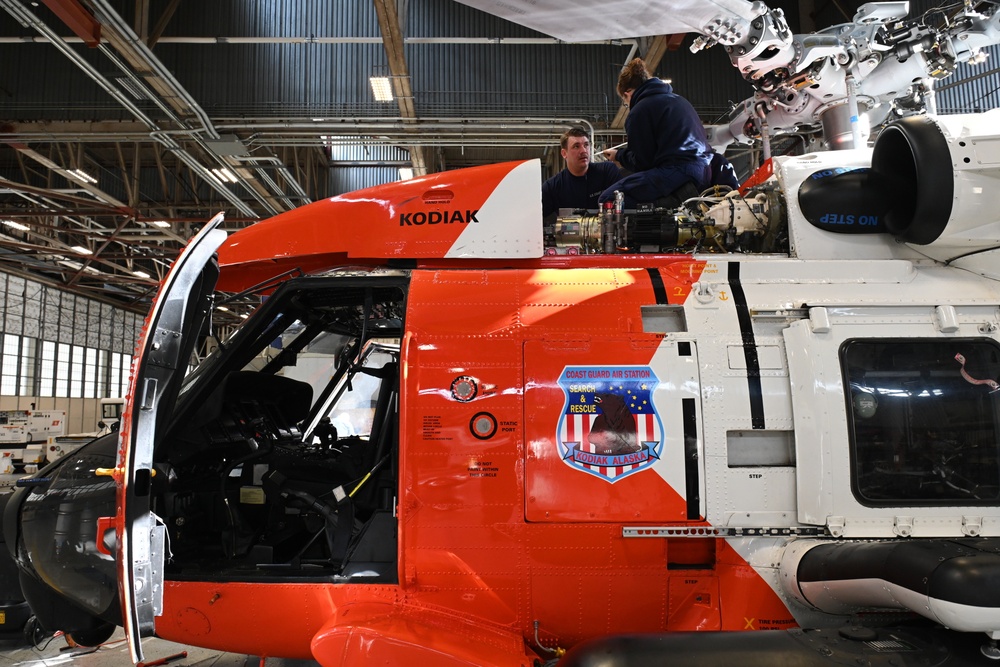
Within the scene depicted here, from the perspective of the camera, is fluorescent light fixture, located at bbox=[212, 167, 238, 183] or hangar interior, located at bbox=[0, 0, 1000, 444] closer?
hangar interior, located at bbox=[0, 0, 1000, 444]

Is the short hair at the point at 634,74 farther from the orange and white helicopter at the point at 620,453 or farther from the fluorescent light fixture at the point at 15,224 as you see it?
the fluorescent light fixture at the point at 15,224

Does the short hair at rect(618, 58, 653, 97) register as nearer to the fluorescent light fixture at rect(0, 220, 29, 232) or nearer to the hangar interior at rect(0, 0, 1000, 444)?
the hangar interior at rect(0, 0, 1000, 444)

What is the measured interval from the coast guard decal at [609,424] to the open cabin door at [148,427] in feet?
6.29

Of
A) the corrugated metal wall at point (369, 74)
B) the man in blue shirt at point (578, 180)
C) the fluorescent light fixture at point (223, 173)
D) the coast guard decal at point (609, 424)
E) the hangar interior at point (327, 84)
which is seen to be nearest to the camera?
the coast guard decal at point (609, 424)

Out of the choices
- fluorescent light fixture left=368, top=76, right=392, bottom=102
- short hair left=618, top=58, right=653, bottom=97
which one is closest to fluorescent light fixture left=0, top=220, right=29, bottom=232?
fluorescent light fixture left=368, top=76, right=392, bottom=102

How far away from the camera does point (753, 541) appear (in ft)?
11.4

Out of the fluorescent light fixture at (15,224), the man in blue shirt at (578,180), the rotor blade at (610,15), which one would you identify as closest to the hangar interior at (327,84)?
the rotor blade at (610,15)

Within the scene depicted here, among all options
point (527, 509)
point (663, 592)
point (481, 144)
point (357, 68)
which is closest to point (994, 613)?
point (663, 592)

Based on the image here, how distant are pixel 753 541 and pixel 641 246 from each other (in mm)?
1990

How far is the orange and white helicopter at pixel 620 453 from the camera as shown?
3.35 m

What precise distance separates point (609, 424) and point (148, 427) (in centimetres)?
220

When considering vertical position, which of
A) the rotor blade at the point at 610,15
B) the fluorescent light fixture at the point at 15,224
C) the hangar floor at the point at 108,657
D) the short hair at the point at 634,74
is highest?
the fluorescent light fixture at the point at 15,224

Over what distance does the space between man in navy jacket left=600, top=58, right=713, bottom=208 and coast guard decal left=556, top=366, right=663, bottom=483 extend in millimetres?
1742

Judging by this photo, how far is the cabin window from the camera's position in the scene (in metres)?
3.50
